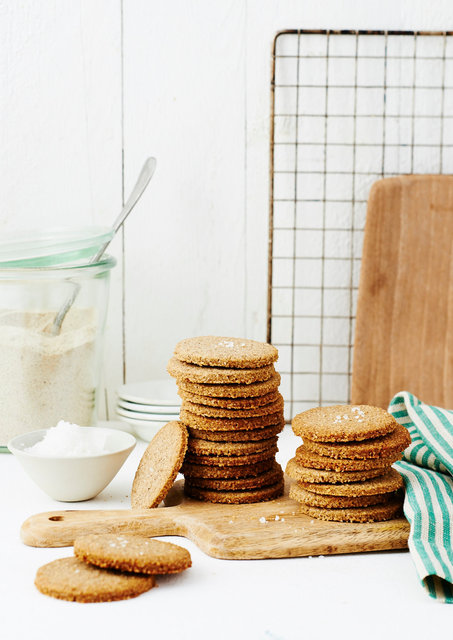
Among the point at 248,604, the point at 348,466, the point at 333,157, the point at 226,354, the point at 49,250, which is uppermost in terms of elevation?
the point at 333,157

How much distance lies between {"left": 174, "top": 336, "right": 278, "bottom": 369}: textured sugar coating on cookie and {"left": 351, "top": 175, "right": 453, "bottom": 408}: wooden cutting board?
1.48 feet

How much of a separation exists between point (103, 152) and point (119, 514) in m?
0.74

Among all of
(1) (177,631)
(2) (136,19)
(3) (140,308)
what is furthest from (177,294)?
(1) (177,631)

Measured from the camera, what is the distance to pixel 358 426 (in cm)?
93

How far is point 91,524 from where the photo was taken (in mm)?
931

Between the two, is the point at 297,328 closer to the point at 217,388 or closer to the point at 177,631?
the point at 217,388

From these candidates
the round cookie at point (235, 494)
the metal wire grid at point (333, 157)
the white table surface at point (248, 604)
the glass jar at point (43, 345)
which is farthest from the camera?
the metal wire grid at point (333, 157)

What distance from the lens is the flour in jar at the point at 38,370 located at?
1.22m

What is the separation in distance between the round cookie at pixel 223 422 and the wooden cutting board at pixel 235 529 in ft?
0.32

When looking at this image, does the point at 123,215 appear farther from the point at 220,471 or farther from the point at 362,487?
the point at 362,487

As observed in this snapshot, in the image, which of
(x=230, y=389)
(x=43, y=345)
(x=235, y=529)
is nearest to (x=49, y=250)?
(x=43, y=345)

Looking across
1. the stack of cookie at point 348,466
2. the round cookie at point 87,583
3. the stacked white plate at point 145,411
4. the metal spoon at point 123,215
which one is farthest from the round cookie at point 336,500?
the metal spoon at point 123,215

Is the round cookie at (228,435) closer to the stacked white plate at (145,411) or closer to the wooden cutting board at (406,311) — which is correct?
the stacked white plate at (145,411)

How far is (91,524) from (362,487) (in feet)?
1.04
